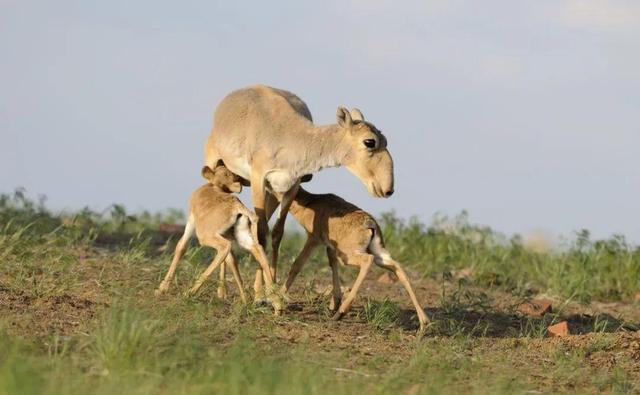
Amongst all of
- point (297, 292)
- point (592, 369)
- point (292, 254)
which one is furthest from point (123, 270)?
point (592, 369)

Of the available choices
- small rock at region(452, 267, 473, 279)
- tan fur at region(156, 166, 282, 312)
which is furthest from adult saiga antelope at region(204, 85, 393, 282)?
small rock at region(452, 267, 473, 279)

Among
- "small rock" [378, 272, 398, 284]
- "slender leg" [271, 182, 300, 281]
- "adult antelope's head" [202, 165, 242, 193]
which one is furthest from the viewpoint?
"small rock" [378, 272, 398, 284]

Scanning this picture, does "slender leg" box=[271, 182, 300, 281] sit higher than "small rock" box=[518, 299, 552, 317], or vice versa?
"slender leg" box=[271, 182, 300, 281]

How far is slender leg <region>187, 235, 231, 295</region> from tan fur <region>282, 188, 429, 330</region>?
587 mm

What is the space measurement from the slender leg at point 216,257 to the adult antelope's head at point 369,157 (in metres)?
1.50

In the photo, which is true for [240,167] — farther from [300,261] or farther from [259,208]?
[300,261]

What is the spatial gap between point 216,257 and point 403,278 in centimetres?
153

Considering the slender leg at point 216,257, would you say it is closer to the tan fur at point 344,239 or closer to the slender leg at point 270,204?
the tan fur at point 344,239

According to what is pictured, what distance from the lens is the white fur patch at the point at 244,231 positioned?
9.80m

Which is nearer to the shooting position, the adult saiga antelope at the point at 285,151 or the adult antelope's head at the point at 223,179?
the adult saiga antelope at the point at 285,151

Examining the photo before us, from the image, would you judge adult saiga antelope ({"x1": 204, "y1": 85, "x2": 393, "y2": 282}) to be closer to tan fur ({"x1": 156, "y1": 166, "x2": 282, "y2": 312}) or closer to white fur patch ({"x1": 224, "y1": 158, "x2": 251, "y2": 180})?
white fur patch ({"x1": 224, "y1": 158, "x2": 251, "y2": 180})

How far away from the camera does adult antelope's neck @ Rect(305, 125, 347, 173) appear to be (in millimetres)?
A: 10664

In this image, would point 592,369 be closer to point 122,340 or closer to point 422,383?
point 422,383

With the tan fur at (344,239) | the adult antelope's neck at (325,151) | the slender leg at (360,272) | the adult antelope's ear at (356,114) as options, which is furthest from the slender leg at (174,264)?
the adult antelope's ear at (356,114)
